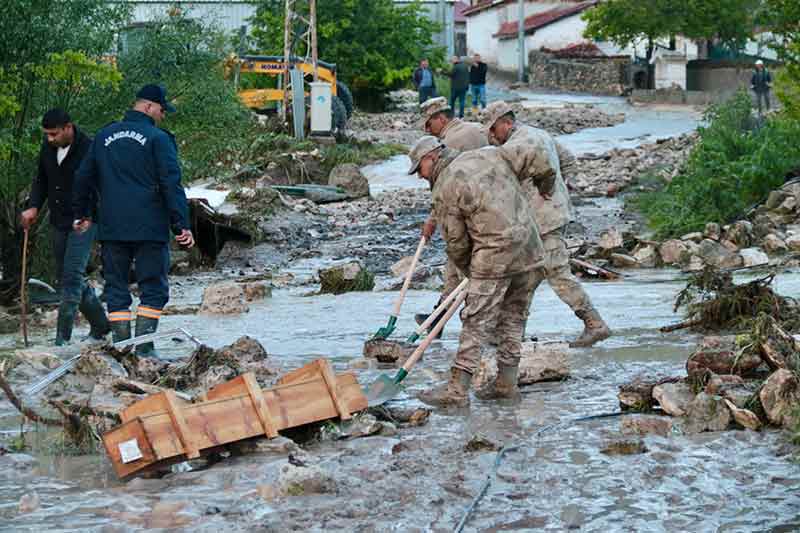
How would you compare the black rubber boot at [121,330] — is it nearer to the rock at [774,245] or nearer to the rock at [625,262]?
the rock at [625,262]

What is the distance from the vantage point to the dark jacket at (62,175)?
369 inches

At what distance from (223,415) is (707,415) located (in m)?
2.33

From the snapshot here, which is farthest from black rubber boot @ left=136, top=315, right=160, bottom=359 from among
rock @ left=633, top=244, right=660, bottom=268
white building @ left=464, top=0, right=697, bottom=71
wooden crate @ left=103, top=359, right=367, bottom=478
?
white building @ left=464, top=0, right=697, bottom=71

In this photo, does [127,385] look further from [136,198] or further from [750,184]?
[750,184]

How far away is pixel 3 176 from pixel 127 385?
5.56 m

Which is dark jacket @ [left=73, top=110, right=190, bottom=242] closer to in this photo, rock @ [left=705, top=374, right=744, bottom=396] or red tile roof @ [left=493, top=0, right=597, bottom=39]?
rock @ [left=705, top=374, right=744, bottom=396]

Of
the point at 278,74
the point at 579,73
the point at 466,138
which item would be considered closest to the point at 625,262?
the point at 466,138

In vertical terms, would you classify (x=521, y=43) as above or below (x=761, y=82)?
above

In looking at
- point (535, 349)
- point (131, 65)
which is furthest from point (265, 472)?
point (131, 65)

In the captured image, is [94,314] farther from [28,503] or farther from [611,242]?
[611,242]

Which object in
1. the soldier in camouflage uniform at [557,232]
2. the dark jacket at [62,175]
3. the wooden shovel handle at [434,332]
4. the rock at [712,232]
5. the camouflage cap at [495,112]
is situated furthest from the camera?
the rock at [712,232]

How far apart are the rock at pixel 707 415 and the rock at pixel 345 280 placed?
6.81 meters

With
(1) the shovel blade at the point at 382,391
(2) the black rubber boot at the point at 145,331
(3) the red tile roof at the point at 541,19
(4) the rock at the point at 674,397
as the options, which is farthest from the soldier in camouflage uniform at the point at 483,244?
(3) the red tile roof at the point at 541,19

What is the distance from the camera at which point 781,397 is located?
6473mm
